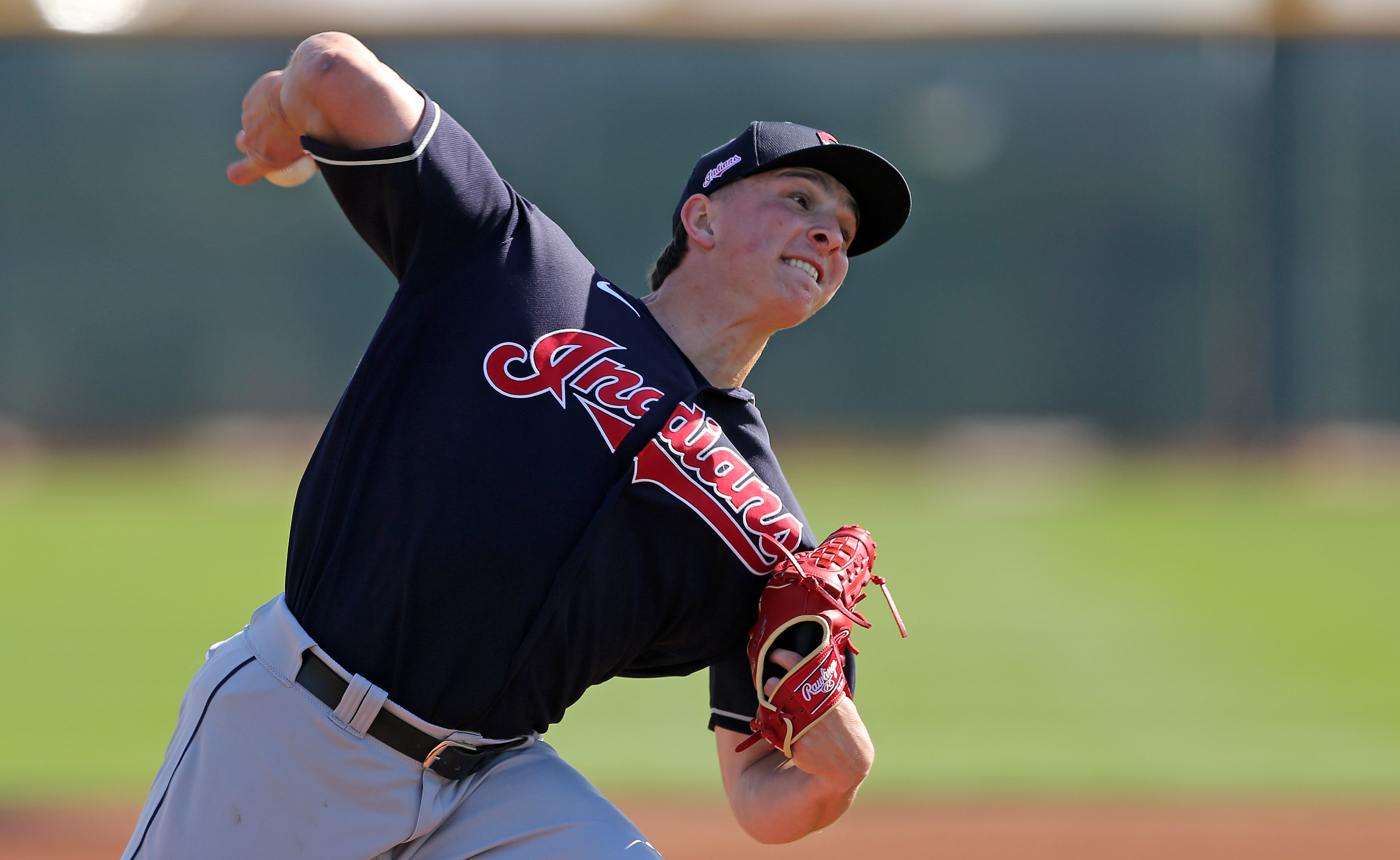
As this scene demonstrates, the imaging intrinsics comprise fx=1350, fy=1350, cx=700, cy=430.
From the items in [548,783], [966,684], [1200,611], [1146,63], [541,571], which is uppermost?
[1146,63]

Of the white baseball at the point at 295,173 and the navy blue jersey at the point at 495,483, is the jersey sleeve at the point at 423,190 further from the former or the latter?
the white baseball at the point at 295,173

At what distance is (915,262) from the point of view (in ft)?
65.2

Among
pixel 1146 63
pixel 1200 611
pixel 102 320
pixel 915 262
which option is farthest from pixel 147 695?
pixel 1146 63

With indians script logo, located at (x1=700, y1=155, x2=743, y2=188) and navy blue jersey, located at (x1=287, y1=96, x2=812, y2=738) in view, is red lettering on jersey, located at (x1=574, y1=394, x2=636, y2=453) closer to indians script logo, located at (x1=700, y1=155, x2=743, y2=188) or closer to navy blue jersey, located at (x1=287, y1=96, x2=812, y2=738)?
navy blue jersey, located at (x1=287, y1=96, x2=812, y2=738)

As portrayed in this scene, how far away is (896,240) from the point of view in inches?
772

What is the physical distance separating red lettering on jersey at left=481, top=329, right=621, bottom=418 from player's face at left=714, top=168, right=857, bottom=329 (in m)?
0.35

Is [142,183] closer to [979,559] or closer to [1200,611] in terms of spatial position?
[979,559]

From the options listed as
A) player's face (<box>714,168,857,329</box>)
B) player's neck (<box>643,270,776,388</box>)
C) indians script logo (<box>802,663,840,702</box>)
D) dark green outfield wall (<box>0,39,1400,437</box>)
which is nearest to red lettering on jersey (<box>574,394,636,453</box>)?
player's neck (<box>643,270,776,388</box>)

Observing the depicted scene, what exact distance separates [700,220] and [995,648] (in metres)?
5.83

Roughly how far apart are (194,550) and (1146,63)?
15.1 meters

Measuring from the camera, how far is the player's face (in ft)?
7.49

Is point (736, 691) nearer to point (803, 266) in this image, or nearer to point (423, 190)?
point (803, 266)

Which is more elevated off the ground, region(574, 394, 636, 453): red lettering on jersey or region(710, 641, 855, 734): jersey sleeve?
region(574, 394, 636, 453): red lettering on jersey

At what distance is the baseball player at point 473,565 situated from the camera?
6.52 feet
